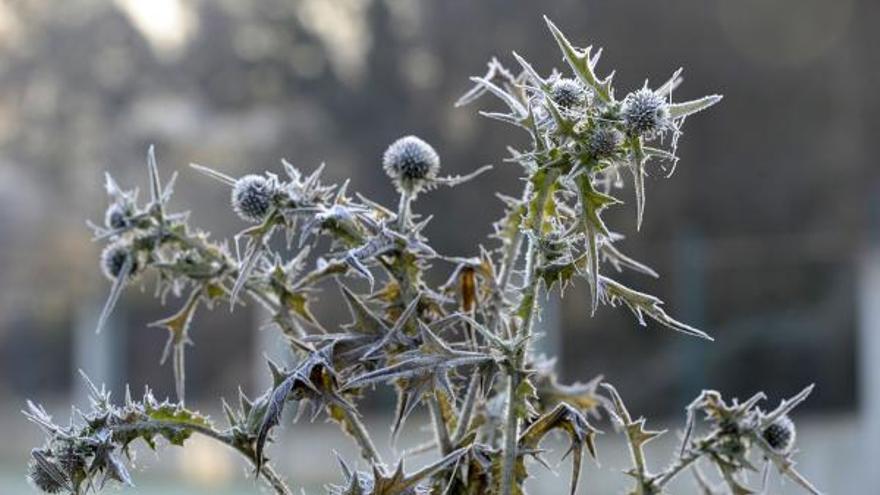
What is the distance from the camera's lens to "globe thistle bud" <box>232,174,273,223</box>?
6.04ft

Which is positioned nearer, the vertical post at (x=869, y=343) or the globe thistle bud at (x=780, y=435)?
the globe thistle bud at (x=780, y=435)

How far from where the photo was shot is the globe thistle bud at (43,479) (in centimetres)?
166

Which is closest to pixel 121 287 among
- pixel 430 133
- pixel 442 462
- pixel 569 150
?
pixel 442 462

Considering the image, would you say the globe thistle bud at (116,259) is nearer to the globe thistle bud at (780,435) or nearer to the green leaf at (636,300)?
the green leaf at (636,300)

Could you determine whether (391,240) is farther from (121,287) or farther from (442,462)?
(121,287)

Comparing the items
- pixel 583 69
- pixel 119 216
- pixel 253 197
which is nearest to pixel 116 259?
pixel 119 216

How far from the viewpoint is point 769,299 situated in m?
11.4

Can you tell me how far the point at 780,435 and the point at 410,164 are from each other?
2.26ft

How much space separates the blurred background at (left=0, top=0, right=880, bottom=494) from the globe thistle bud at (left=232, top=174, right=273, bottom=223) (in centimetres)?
742

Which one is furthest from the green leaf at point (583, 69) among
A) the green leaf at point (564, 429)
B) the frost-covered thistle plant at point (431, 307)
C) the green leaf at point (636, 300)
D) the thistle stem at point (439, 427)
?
the thistle stem at point (439, 427)

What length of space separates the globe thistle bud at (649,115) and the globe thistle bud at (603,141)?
0.09 ft

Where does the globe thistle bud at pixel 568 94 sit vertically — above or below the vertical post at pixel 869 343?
below

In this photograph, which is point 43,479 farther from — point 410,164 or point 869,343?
point 869,343

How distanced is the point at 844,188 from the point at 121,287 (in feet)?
42.3
